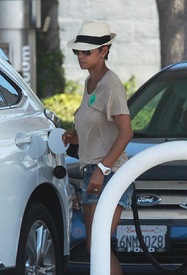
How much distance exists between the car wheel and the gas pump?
1136 cm

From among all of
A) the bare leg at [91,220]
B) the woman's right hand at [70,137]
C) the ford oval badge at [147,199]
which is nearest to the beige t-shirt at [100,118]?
the woman's right hand at [70,137]

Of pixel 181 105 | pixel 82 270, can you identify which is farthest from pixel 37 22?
pixel 82 270

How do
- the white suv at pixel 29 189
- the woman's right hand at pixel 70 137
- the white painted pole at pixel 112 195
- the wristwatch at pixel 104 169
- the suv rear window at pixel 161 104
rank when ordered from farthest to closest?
the suv rear window at pixel 161 104, the woman's right hand at pixel 70 137, the wristwatch at pixel 104 169, the white suv at pixel 29 189, the white painted pole at pixel 112 195

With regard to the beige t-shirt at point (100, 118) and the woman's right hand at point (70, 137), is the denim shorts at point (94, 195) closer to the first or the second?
the beige t-shirt at point (100, 118)

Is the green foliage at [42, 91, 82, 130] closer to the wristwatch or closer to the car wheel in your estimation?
the car wheel

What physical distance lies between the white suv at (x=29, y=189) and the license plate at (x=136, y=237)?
48 centimetres

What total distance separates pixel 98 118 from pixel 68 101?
12.0 meters

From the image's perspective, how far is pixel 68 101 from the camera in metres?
18.1

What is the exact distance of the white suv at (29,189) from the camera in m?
5.39

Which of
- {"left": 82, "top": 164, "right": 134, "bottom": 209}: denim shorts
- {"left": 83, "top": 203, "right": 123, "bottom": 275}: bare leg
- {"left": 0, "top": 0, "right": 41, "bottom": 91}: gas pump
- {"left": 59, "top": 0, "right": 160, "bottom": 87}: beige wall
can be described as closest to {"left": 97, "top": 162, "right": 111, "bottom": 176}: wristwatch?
{"left": 82, "top": 164, "right": 134, "bottom": 209}: denim shorts

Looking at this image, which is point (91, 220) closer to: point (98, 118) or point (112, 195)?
point (98, 118)

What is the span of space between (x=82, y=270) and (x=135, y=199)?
0.91m

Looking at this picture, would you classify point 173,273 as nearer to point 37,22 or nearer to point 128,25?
point 37,22

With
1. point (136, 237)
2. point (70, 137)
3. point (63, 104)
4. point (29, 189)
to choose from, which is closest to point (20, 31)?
point (63, 104)
